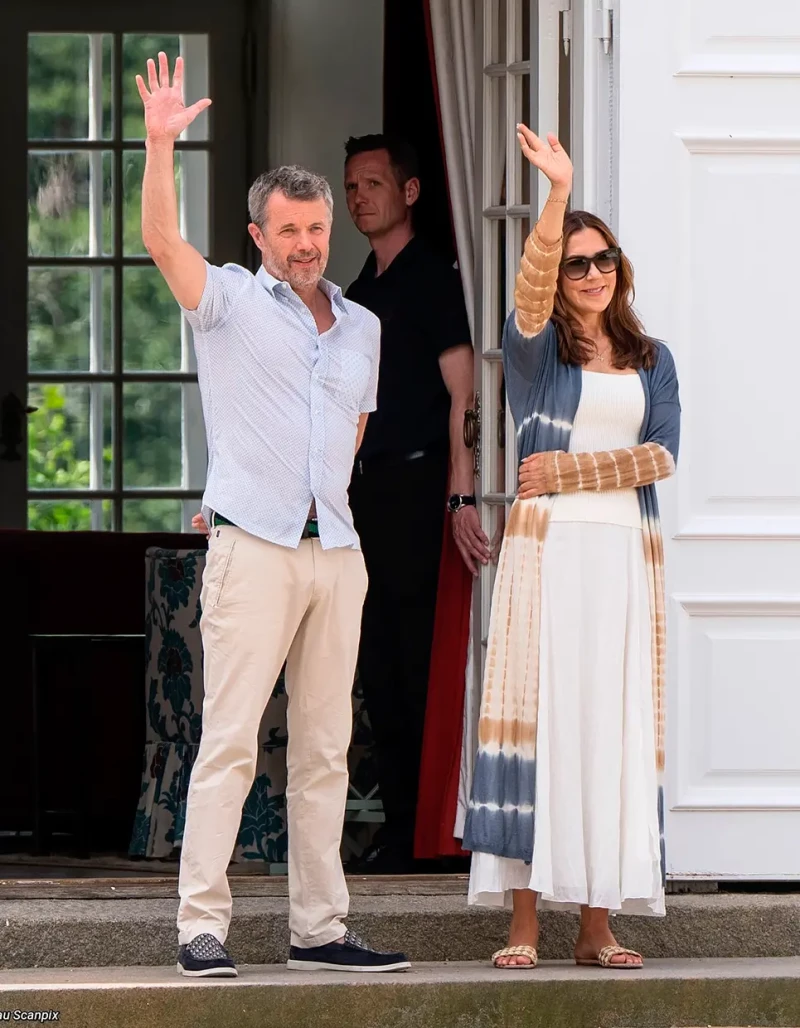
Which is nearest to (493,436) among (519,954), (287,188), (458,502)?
(458,502)

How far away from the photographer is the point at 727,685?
4.28 metres

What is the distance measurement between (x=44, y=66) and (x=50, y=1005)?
4.95 meters

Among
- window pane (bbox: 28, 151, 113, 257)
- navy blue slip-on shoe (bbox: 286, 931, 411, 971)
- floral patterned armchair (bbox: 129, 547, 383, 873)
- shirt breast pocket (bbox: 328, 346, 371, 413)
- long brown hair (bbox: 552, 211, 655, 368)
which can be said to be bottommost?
navy blue slip-on shoe (bbox: 286, 931, 411, 971)

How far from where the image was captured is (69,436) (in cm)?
766

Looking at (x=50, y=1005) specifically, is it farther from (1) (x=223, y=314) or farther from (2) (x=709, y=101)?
(2) (x=709, y=101)

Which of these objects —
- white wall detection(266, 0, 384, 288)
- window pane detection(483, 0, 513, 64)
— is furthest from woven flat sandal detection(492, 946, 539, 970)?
white wall detection(266, 0, 384, 288)

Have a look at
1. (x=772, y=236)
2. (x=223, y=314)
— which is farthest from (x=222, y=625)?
(x=772, y=236)

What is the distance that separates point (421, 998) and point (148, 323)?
4.55m

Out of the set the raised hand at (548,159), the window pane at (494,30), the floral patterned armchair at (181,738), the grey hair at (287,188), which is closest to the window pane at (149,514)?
the floral patterned armchair at (181,738)

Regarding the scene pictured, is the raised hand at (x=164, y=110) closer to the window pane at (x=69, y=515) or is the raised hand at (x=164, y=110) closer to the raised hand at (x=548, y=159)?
the raised hand at (x=548, y=159)

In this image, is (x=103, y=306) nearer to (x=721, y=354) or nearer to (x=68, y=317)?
(x=68, y=317)

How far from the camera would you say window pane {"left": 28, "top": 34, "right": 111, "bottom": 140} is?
7641 mm

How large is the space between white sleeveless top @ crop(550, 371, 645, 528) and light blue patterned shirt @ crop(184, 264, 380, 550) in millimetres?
476

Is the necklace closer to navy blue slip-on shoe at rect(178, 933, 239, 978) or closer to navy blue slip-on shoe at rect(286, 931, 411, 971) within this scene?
navy blue slip-on shoe at rect(286, 931, 411, 971)
